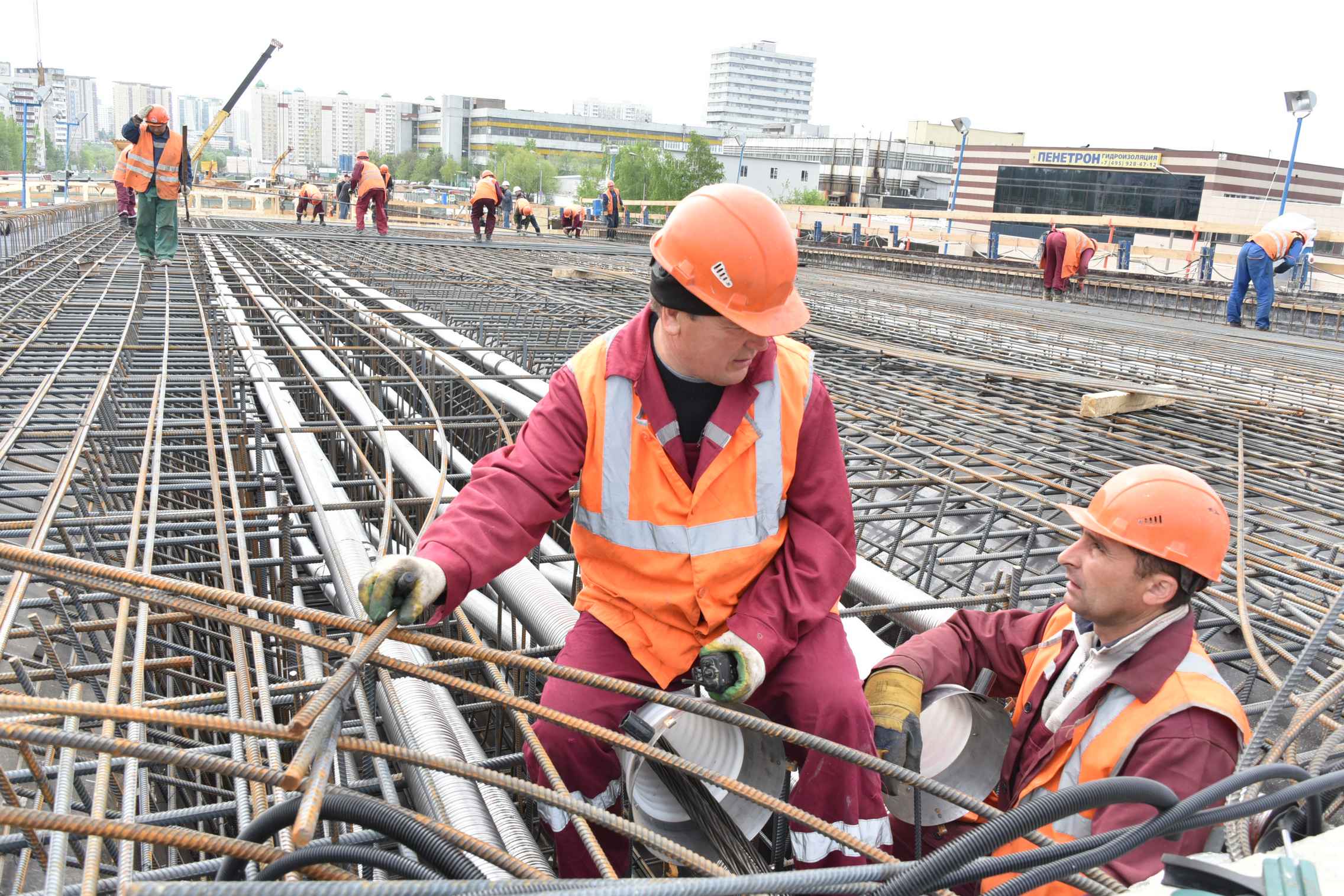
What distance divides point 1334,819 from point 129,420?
4.83 metres

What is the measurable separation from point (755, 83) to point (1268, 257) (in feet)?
639

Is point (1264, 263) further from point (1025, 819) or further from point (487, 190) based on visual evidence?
point (1025, 819)

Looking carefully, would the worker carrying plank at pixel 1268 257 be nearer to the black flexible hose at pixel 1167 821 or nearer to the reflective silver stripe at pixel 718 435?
the reflective silver stripe at pixel 718 435

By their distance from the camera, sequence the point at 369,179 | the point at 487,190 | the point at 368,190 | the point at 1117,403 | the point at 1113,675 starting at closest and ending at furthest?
the point at 1113,675
the point at 1117,403
the point at 369,179
the point at 368,190
the point at 487,190

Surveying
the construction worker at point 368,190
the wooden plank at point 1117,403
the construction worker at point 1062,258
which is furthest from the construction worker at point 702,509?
the construction worker at point 368,190

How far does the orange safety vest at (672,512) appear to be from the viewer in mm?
2350

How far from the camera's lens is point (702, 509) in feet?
7.71

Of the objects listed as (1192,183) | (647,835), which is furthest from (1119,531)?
(1192,183)

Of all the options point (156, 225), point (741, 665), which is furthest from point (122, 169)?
point (741, 665)

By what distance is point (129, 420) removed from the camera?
4699mm

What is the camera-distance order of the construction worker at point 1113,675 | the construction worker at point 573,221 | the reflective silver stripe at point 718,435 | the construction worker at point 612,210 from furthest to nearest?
the construction worker at point 573,221 → the construction worker at point 612,210 → the reflective silver stripe at point 718,435 → the construction worker at point 1113,675

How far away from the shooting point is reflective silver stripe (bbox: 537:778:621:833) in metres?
2.19

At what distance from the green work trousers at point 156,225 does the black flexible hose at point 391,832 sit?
405 inches

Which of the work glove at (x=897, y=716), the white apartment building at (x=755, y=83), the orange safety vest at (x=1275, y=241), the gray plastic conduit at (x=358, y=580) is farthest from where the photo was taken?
the white apartment building at (x=755, y=83)
